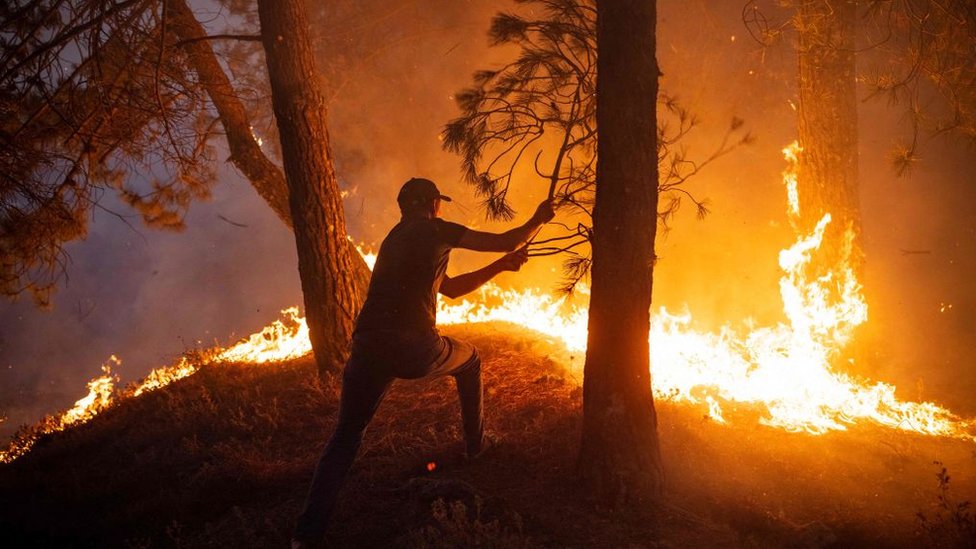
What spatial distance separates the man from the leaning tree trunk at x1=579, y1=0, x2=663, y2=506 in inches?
23.1

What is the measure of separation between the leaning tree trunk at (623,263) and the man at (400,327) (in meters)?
0.59

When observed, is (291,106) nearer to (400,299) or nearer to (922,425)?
(400,299)

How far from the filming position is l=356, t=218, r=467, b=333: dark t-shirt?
13.6ft

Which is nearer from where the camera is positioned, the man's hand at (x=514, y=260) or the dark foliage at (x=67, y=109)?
the man's hand at (x=514, y=260)

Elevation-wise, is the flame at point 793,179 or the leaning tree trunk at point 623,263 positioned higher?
the flame at point 793,179

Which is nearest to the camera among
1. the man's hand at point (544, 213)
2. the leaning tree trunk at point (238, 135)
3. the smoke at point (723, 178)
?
the man's hand at point (544, 213)

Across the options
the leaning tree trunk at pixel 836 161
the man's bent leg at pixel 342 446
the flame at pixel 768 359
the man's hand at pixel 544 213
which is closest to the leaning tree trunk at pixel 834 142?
the leaning tree trunk at pixel 836 161

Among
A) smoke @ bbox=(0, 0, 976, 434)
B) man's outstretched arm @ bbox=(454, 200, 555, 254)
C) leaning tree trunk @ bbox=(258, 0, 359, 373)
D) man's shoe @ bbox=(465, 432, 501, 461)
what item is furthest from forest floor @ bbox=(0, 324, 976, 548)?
smoke @ bbox=(0, 0, 976, 434)

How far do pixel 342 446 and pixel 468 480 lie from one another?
108 centimetres

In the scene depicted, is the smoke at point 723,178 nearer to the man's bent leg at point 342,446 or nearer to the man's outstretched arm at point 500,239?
the man's outstretched arm at point 500,239

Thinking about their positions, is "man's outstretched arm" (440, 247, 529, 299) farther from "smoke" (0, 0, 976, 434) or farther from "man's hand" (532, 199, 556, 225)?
"smoke" (0, 0, 976, 434)

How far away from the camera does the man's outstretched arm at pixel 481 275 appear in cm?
446

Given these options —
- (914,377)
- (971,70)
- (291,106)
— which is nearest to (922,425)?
(971,70)

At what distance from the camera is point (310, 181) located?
6.91 metres
